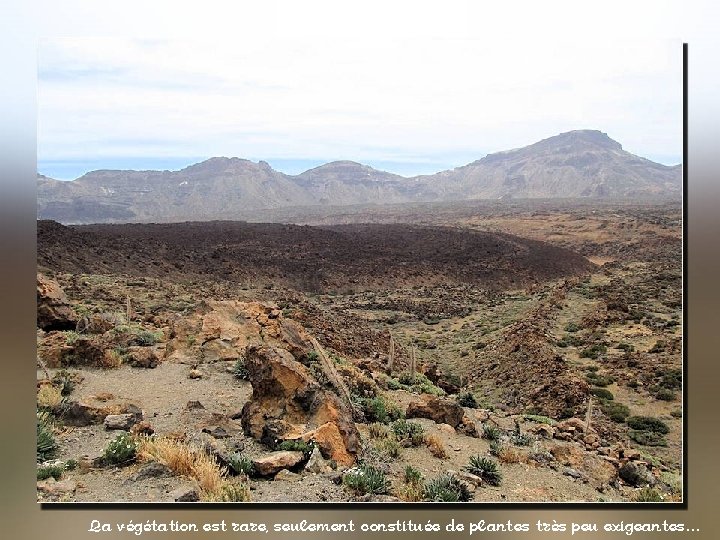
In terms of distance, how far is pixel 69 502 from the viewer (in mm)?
4551

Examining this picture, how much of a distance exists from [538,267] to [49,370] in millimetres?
25322

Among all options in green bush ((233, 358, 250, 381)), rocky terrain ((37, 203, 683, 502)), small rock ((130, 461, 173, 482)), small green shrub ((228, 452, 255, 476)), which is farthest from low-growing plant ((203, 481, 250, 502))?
green bush ((233, 358, 250, 381))

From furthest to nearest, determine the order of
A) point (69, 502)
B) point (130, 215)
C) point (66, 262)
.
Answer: point (130, 215) → point (66, 262) → point (69, 502)

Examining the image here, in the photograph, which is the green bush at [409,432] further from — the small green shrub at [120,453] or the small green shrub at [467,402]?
the small green shrub at [120,453]

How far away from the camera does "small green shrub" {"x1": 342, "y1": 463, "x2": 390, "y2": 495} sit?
16.7 feet

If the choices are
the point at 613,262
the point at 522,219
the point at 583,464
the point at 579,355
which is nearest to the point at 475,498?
the point at 583,464

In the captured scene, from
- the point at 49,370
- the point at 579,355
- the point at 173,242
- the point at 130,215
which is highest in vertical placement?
the point at 130,215

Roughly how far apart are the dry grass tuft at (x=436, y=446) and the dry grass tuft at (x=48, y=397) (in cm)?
470

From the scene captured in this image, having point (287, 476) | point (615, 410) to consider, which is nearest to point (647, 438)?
point (615, 410)

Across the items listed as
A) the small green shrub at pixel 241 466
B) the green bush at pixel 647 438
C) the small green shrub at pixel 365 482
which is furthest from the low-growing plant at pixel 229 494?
the green bush at pixel 647 438

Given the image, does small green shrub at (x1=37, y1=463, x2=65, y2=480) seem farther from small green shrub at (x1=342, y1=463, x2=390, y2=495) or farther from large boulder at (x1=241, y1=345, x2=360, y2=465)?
small green shrub at (x1=342, y1=463, x2=390, y2=495)

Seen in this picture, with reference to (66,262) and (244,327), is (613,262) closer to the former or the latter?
(244,327)

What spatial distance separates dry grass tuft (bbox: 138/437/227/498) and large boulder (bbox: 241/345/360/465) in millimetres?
872

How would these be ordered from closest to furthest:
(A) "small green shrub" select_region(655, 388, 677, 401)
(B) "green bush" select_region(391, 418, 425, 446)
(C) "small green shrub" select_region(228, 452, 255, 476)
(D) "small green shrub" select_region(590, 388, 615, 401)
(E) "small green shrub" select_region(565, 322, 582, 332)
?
(C) "small green shrub" select_region(228, 452, 255, 476) → (B) "green bush" select_region(391, 418, 425, 446) → (A) "small green shrub" select_region(655, 388, 677, 401) → (D) "small green shrub" select_region(590, 388, 615, 401) → (E) "small green shrub" select_region(565, 322, 582, 332)
